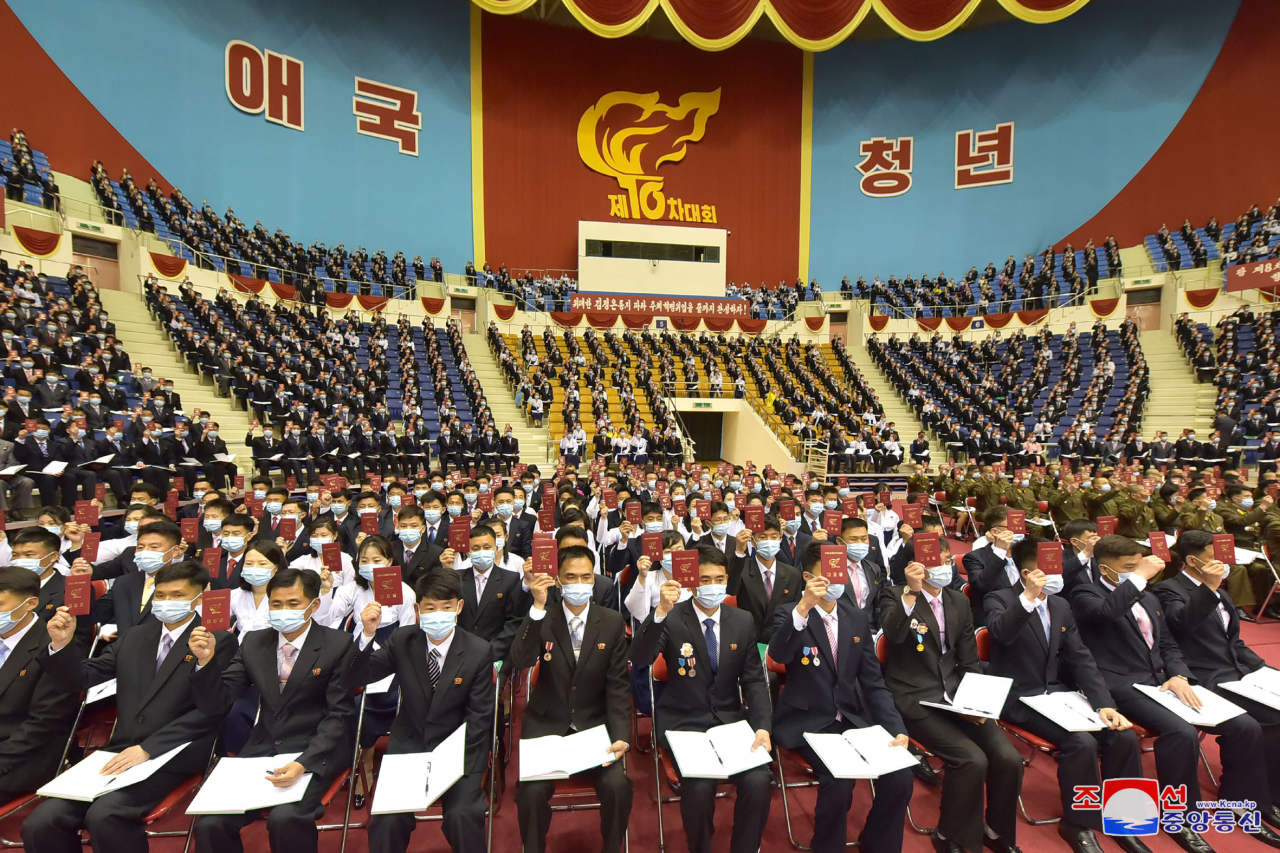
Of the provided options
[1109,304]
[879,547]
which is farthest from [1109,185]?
[879,547]

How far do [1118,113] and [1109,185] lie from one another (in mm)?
3027

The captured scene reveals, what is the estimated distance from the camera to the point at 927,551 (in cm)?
382

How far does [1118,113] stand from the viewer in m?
26.9

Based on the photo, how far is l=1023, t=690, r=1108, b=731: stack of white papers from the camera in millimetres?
3387

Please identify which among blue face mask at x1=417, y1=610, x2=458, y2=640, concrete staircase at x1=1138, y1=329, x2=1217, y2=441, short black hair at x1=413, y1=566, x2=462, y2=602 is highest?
concrete staircase at x1=1138, y1=329, x2=1217, y2=441

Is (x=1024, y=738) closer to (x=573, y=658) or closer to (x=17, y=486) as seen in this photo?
(x=573, y=658)

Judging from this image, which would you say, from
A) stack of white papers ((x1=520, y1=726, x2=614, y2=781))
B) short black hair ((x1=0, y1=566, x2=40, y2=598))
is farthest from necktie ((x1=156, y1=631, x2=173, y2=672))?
stack of white papers ((x1=520, y1=726, x2=614, y2=781))

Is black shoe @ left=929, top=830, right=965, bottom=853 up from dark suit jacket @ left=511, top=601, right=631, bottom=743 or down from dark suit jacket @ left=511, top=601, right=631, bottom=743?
down

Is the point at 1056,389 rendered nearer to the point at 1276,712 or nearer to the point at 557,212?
the point at 1276,712

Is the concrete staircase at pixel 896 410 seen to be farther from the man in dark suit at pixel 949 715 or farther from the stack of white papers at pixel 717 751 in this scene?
the stack of white papers at pixel 717 751

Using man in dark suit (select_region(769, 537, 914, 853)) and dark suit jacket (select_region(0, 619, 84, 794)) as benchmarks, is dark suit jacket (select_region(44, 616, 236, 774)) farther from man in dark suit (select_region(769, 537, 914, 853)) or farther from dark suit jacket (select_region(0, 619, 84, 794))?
man in dark suit (select_region(769, 537, 914, 853))

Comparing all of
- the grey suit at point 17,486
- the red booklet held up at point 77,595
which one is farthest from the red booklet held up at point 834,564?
the grey suit at point 17,486

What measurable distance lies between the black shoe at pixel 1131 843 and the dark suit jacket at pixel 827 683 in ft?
4.16

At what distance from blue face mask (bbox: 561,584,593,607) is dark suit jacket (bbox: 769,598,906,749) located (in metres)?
1.09
